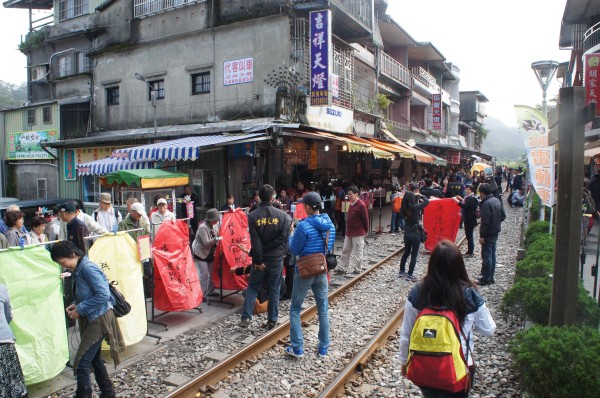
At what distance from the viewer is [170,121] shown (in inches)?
643

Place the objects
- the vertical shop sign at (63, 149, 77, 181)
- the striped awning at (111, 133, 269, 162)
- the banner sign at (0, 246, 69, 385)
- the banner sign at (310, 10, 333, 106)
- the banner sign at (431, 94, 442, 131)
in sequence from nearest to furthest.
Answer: the banner sign at (0, 246, 69, 385) → the striped awning at (111, 133, 269, 162) → the banner sign at (310, 10, 333, 106) → the vertical shop sign at (63, 149, 77, 181) → the banner sign at (431, 94, 442, 131)

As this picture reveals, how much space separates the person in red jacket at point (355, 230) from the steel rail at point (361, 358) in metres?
2.79

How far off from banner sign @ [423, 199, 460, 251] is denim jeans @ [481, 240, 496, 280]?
2.48 m

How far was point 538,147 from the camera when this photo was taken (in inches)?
316

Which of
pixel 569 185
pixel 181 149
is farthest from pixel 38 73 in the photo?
pixel 569 185

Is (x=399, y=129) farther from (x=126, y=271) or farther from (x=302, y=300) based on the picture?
A: (x=126, y=271)

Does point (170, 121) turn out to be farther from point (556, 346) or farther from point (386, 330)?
point (556, 346)

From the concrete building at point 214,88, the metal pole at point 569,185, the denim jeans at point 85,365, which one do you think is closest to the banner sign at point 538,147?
the metal pole at point 569,185

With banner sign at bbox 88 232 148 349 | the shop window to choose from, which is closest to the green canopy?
banner sign at bbox 88 232 148 349

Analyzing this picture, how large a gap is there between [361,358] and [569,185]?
2.98 m

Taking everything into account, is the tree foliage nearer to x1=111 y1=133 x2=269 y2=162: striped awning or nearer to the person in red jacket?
x1=111 y1=133 x2=269 y2=162: striped awning

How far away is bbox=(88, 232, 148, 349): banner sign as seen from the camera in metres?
5.40

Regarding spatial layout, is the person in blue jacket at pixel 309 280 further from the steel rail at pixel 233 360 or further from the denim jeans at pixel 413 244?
the denim jeans at pixel 413 244

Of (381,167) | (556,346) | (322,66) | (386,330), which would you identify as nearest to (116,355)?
(386,330)
